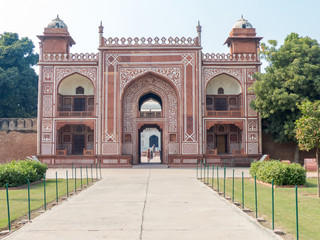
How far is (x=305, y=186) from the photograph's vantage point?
12.2m

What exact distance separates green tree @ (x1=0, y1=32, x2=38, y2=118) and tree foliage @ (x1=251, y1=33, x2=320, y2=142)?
21.0 meters

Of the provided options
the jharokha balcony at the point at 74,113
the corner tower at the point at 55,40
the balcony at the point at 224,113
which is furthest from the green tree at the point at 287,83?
the corner tower at the point at 55,40

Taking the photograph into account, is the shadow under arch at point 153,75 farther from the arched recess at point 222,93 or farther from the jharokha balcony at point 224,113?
the arched recess at point 222,93

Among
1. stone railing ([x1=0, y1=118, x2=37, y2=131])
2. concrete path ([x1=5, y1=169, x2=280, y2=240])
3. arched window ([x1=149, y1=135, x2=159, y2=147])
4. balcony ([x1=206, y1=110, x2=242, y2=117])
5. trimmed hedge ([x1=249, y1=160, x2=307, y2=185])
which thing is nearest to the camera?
concrete path ([x1=5, y1=169, x2=280, y2=240])

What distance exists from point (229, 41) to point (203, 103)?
6.28 metres

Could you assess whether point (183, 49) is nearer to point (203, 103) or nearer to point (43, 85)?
point (203, 103)

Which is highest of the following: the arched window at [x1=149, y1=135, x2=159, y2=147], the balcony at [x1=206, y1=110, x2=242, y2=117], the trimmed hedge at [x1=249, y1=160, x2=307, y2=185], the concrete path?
the balcony at [x1=206, y1=110, x2=242, y2=117]

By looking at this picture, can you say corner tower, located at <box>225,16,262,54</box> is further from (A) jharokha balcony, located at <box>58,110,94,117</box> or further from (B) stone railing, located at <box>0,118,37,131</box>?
(B) stone railing, located at <box>0,118,37,131</box>

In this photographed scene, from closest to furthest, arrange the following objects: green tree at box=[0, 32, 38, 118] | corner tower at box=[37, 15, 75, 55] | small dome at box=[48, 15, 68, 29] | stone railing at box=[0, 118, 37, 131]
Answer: corner tower at box=[37, 15, 75, 55]
small dome at box=[48, 15, 68, 29]
stone railing at box=[0, 118, 37, 131]
green tree at box=[0, 32, 38, 118]

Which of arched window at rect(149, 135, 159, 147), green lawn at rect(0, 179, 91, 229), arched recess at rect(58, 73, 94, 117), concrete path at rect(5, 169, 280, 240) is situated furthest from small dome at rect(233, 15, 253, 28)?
arched window at rect(149, 135, 159, 147)

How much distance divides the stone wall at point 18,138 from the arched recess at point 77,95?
3.15 metres

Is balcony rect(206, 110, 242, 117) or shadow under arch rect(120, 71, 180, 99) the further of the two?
balcony rect(206, 110, 242, 117)

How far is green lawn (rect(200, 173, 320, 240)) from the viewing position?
6.14m

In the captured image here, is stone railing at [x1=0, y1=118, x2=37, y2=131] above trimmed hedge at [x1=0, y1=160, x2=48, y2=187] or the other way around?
above
